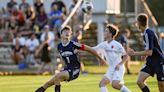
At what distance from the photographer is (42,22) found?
30875mm

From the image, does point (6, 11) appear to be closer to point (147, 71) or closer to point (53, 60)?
point (53, 60)

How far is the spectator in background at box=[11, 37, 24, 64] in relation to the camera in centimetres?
3061

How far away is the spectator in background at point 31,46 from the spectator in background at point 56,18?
1.09m

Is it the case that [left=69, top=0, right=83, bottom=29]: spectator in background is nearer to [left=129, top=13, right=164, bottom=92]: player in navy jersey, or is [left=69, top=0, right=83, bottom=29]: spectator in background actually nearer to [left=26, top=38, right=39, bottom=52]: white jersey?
[left=26, top=38, right=39, bottom=52]: white jersey

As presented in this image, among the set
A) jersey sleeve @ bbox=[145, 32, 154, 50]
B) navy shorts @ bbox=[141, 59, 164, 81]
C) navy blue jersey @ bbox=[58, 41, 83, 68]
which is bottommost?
navy shorts @ bbox=[141, 59, 164, 81]

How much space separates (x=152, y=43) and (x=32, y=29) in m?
17.1

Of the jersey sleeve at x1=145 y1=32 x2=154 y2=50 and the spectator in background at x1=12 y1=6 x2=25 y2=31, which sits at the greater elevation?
the jersey sleeve at x1=145 y1=32 x2=154 y2=50

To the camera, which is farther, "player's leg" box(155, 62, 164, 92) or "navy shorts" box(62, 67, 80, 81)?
"navy shorts" box(62, 67, 80, 81)

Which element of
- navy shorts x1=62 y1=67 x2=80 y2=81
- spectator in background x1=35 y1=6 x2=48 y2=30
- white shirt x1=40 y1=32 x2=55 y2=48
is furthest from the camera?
spectator in background x1=35 y1=6 x2=48 y2=30

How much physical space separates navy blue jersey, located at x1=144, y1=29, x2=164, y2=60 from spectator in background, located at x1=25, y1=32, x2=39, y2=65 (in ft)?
51.6

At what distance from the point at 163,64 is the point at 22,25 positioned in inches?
685

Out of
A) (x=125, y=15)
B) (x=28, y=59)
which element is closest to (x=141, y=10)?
(x=125, y=15)

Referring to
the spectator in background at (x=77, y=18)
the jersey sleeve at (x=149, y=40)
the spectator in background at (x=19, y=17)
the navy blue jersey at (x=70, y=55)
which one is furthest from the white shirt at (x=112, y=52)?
the spectator in background at (x=19, y=17)

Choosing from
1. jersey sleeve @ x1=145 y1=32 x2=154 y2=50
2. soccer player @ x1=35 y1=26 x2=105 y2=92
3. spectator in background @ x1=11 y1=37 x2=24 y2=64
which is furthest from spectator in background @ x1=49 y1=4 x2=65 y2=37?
jersey sleeve @ x1=145 y1=32 x2=154 y2=50
